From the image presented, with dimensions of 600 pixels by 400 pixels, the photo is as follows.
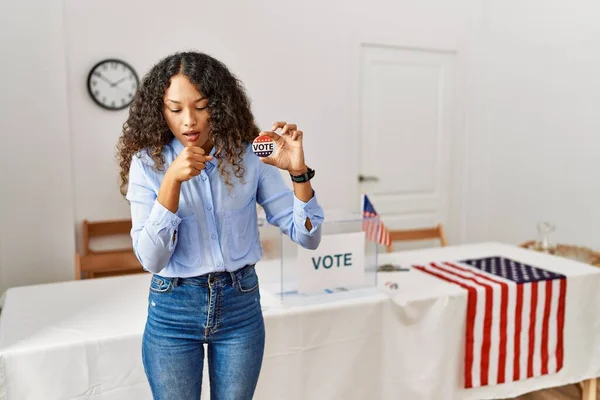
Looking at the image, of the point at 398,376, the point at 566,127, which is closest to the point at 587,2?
the point at 566,127

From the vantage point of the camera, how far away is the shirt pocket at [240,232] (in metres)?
1.14

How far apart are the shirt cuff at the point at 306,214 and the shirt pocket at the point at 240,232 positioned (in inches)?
4.2

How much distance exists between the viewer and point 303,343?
6.11ft

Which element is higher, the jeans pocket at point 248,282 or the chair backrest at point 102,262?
the jeans pocket at point 248,282

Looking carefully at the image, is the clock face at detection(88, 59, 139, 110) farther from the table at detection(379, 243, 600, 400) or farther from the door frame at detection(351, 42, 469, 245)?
the door frame at detection(351, 42, 469, 245)

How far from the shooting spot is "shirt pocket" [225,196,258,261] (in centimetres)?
114

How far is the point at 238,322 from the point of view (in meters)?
1.14

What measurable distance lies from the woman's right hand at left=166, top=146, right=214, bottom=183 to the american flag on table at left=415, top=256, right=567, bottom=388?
1.49 meters

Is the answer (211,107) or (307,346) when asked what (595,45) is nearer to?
(307,346)

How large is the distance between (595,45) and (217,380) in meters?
3.49

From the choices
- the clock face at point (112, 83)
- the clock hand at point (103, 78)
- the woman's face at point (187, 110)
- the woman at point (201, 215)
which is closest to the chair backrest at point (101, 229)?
the clock face at point (112, 83)

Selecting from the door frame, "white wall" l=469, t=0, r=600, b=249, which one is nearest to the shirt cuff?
"white wall" l=469, t=0, r=600, b=249

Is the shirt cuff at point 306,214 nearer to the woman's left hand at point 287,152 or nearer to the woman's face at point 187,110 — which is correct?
the woman's left hand at point 287,152

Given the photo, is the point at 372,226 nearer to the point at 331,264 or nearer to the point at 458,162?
the point at 331,264
